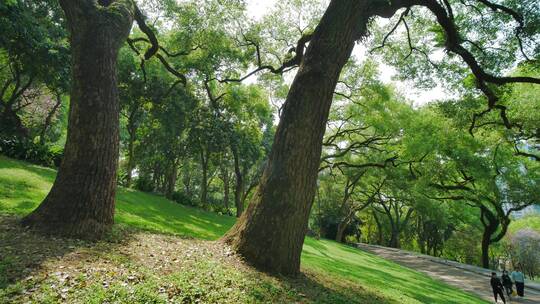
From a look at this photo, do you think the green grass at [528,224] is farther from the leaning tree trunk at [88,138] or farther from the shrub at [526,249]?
the leaning tree trunk at [88,138]

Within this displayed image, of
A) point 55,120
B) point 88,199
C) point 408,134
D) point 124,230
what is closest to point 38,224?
point 88,199

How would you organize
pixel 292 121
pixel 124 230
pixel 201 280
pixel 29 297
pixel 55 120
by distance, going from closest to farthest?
pixel 29 297
pixel 201 280
pixel 292 121
pixel 124 230
pixel 55 120

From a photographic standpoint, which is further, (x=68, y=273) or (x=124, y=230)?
(x=124, y=230)

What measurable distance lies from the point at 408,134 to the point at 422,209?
17.3 meters

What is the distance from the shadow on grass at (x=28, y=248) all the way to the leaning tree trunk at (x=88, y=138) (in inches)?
7.8

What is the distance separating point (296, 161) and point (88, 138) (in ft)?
10.7

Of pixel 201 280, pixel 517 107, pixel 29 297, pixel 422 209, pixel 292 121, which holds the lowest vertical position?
pixel 29 297

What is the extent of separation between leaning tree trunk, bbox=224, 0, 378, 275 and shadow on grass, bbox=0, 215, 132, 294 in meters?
2.02

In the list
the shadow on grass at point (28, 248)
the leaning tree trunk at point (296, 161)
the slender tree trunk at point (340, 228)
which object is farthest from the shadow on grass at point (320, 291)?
the slender tree trunk at point (340, 228)

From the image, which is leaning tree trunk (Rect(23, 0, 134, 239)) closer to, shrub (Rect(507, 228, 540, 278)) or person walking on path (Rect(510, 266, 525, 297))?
person walking on path (Rect(510, 266, 525, 297))

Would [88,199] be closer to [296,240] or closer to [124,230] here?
[124,230]

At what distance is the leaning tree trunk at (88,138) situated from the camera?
199 inches

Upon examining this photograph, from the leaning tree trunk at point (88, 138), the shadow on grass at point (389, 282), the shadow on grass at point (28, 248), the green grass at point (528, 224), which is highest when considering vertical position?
the green grass at point (528, 224)

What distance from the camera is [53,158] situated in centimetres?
1848
